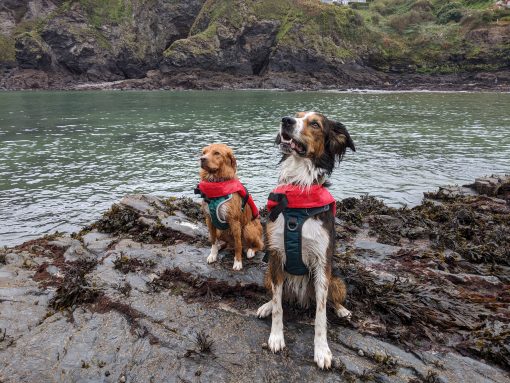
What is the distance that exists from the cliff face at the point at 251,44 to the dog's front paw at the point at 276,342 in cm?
8202

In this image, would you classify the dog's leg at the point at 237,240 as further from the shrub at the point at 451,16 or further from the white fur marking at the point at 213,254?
the shrub at the point at 451,16

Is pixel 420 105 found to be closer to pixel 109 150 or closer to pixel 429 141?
pixel 429 141

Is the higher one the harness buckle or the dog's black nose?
the dog's black nose

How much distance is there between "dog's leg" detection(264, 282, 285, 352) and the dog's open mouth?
5.69 feet

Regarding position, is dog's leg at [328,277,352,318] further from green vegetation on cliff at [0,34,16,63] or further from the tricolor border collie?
green vegetation on cliff at [0,34,16,63]

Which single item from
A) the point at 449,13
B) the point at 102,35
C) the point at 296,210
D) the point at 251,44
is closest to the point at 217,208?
the point at 296,210

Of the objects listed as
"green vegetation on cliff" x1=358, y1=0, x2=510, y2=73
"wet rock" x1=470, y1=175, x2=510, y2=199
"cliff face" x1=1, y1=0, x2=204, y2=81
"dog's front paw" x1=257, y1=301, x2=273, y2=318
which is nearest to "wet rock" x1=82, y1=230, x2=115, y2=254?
"dog's front paw" x1=257, y1=301, x2=273, y2=318

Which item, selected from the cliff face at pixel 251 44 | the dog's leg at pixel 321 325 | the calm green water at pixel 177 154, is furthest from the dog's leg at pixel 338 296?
the cliff face at pixel 251 44

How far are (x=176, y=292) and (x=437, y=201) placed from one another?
10891 millimetres

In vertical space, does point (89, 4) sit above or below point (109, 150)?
above

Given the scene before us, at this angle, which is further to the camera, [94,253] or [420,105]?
[420,105]

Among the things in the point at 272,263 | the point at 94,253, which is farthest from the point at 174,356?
the point at 94,253

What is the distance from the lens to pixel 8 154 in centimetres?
2158

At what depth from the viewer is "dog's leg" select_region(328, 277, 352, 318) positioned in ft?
17.1
